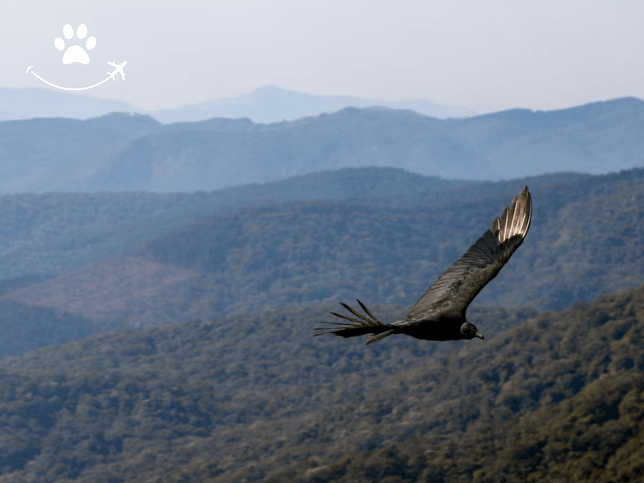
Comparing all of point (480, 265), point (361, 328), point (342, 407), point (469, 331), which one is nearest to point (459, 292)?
point (480, 265)

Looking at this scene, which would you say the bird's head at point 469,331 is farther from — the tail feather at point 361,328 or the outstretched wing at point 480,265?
the tail feather at point 361,328

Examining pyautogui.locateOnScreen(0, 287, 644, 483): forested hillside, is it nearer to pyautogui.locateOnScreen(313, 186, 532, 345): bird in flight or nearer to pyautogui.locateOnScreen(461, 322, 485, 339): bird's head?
pyautogui.locateOnScreen(313, 186, 532, 345): bird in flight

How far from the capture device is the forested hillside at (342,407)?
73500 millimetres

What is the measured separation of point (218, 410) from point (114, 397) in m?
19.1

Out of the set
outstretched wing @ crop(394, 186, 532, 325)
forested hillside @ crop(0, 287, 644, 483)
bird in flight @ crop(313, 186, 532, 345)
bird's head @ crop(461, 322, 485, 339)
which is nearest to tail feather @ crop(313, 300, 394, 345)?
bird in flight @ crop(313, 186, 532, 345)

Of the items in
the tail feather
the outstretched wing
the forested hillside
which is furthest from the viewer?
the forested hillside

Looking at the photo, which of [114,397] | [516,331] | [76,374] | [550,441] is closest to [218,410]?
[114,397]

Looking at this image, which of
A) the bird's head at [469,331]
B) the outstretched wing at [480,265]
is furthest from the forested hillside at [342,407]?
the bird's head at [469,331]

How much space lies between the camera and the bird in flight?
39.7 feet

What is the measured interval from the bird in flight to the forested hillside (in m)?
48.3

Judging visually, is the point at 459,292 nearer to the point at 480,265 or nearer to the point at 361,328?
the point at 480,265

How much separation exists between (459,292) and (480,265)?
1223 millimetres

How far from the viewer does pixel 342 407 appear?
126312 mm

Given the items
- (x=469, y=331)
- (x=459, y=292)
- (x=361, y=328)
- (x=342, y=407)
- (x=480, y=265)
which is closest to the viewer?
(x=361, y=328)
